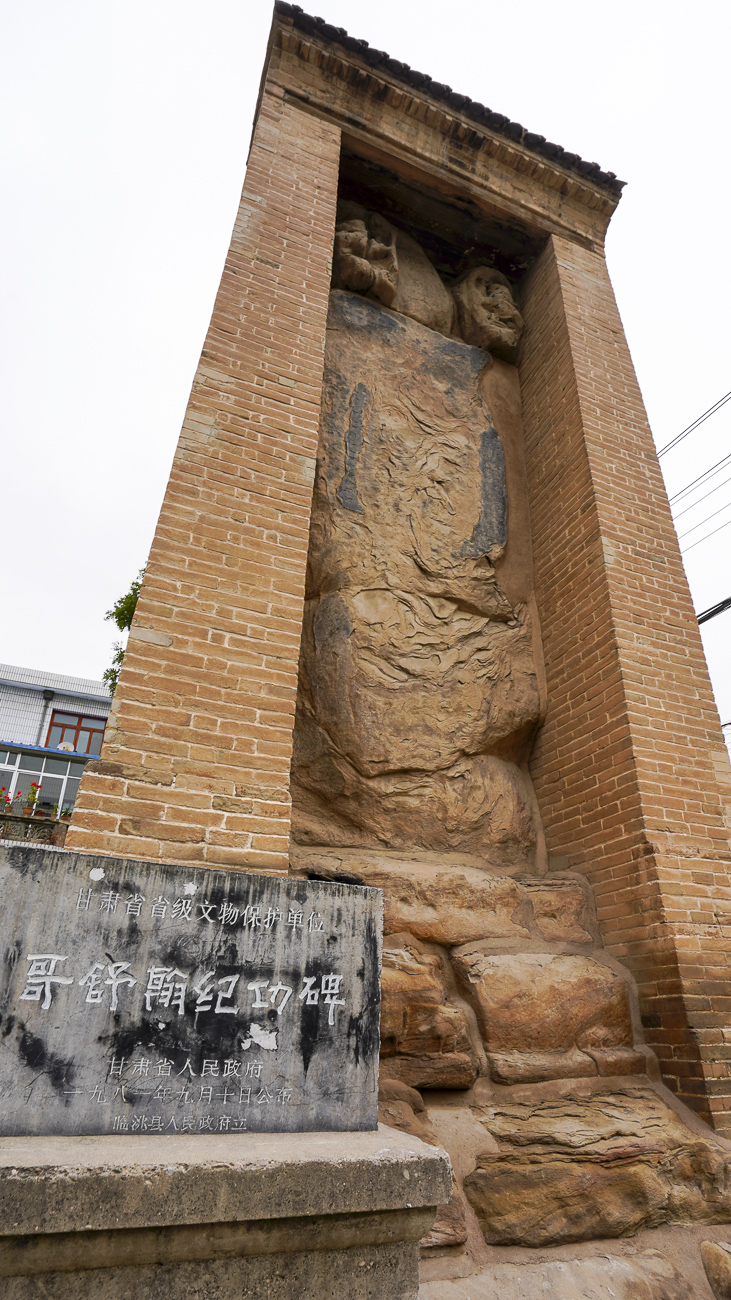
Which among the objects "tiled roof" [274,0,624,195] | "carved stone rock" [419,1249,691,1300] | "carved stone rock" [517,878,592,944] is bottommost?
"carved stone rock" [419,1249,691,1300]

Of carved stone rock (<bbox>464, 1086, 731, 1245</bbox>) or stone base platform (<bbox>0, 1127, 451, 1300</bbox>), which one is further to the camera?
carved stone rock (<bbox>464, 1086, 731, 1245</bbox>)


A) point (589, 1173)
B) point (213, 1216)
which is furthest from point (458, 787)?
point (213, 1216)

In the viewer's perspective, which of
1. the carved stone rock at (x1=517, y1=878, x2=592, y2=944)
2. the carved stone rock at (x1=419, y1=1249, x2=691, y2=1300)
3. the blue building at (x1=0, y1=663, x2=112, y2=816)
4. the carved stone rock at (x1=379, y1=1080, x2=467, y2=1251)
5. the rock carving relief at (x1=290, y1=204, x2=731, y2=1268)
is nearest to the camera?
the carved stone rock at (x1=419, y1=1249, x2=691, y2=1300)

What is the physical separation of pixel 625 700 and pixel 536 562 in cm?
155

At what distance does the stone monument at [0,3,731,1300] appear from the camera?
5.91 ft

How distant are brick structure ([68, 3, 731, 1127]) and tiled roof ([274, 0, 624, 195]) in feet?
0.06

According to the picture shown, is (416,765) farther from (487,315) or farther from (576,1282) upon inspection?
(487,315)

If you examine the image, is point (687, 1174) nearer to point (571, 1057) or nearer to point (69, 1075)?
point (571, 1057)

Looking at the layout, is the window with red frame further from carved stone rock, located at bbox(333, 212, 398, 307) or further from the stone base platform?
the stone base platform

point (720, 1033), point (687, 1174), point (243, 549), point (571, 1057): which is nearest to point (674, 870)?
point (720, 1033)

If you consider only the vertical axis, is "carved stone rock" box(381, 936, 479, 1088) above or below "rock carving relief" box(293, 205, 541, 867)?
below

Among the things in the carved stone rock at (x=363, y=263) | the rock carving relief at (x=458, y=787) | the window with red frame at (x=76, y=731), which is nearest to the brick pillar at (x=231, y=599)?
the rock carving relief at (x=458, y=787)

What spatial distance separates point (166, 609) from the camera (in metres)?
3.07

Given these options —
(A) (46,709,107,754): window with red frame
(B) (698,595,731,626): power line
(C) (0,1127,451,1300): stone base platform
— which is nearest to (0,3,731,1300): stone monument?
(C) (0,1127,451,1300): stone base platform
